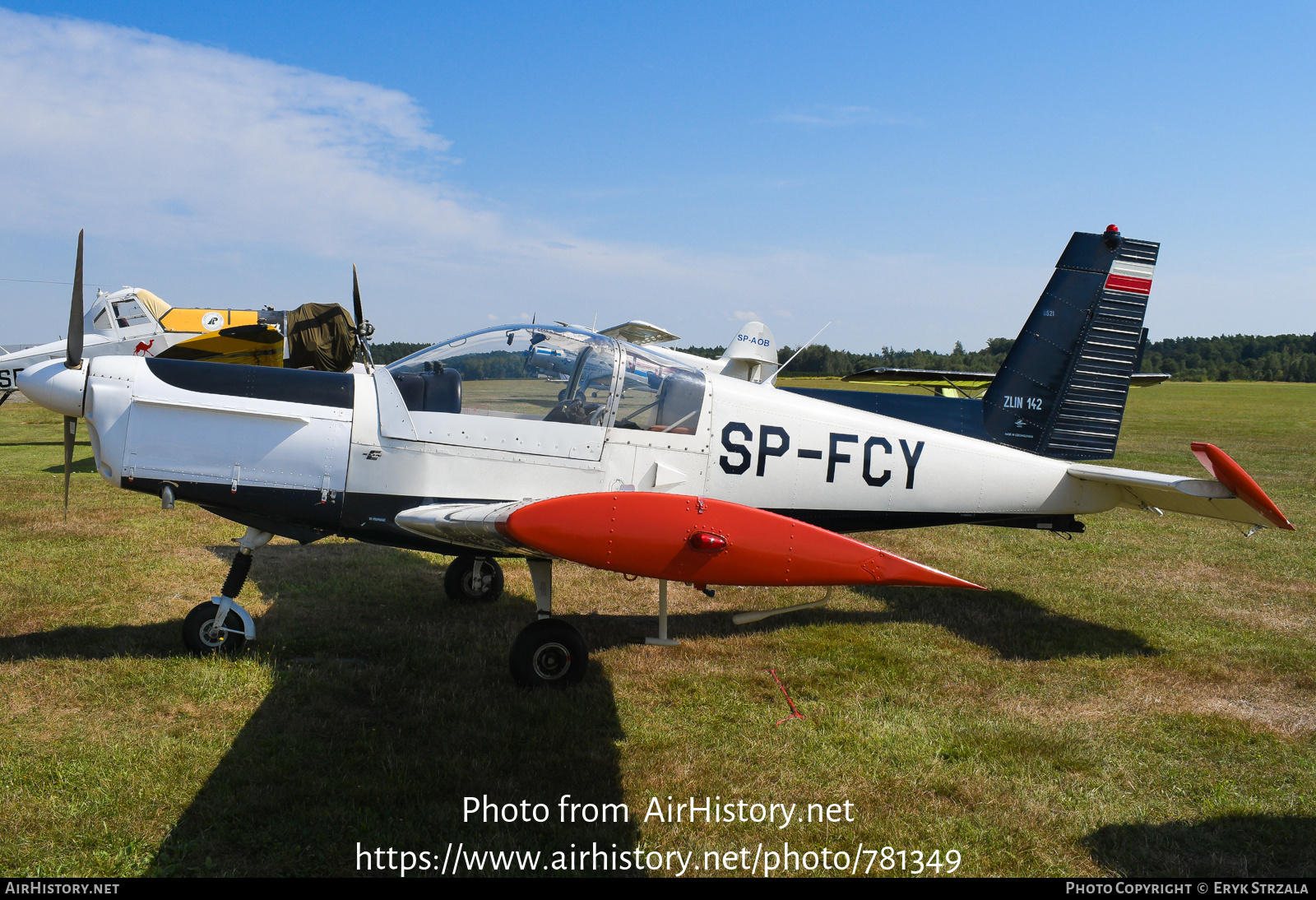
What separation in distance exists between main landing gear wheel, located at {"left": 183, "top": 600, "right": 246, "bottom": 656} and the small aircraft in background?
823cm

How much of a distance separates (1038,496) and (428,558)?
5899 mm

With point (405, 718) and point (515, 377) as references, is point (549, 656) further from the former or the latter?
point (515, 377)

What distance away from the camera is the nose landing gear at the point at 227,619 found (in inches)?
202

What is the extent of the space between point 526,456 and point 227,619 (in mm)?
2311

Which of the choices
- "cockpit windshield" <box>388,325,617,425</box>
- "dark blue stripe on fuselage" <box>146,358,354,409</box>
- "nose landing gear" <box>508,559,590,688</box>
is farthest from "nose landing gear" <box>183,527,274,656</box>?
"nose landing gear" <box>508,559,590,688</box>

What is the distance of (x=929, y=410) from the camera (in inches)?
244

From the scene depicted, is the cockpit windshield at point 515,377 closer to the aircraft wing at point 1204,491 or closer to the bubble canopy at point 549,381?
the bubble canopy at point 549,381

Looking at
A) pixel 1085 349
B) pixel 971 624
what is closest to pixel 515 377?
pixel 971 624

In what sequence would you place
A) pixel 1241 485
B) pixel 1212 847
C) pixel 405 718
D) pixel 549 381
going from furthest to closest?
pixel 549 381, pixel 405 718, pixel 1241 485, pixel 1212 847

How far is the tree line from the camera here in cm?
8656

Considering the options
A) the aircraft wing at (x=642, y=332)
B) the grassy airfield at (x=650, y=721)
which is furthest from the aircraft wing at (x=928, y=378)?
the grassy airfield at (x=650, y=721)

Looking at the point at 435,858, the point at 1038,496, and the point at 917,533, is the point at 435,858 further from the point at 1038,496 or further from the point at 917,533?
the point at 917,533

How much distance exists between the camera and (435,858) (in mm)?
3227
